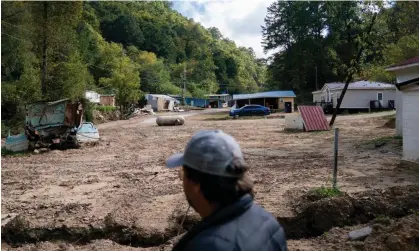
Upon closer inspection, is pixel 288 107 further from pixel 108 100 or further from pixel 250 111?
pixel 108 100

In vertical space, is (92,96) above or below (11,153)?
above

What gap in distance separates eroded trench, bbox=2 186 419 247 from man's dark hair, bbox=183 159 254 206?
4907 mm

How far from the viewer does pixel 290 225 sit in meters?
6.57

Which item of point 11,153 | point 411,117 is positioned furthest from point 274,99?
point 411,117

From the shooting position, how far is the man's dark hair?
1520mm

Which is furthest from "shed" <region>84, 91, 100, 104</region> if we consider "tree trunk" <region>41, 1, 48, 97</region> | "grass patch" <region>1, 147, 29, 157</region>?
"grass patch" <region>1, 147, 29, 157</region>

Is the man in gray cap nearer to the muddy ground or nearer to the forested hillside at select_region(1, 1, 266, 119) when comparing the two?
the muddy ground

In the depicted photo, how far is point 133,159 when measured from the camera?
14336 millimetres

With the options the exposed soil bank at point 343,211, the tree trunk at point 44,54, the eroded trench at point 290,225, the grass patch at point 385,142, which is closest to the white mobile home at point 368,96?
the grass patch at point 385,142

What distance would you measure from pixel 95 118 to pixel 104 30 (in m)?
63.7

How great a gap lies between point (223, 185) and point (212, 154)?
12 cm

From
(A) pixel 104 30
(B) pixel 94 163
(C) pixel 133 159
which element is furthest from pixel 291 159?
(A) pixel 104 30

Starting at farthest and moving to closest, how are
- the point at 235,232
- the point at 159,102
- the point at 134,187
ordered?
1. the point at 159,102
2. the point at 134,187
3. the point at 235,232

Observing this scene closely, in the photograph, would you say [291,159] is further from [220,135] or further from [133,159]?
[220,135]
